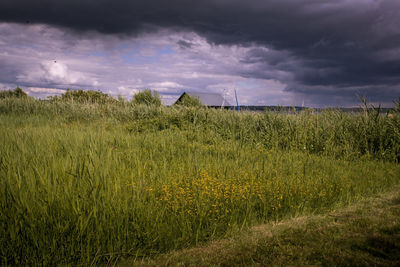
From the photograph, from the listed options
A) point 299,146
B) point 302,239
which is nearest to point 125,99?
point 299,146

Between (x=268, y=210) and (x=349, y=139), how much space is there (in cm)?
749

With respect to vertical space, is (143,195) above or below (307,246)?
above

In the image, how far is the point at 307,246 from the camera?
350 cm

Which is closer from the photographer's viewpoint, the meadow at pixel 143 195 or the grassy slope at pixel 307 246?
the grassy slope at pixel 307 246

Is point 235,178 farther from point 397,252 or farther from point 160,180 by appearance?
point 397,252

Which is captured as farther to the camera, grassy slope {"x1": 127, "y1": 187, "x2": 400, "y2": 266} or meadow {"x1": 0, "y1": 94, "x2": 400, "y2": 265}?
meadow {"x1": 0, "y1": 94, "x2": 400, "y2": 265}

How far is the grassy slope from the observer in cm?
314

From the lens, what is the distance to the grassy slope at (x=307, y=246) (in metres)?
3.14

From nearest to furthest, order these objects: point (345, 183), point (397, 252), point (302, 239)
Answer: point (397, 252) → point (302, 239) → point (345, 183)

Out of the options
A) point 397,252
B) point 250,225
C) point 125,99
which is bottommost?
point 250,225

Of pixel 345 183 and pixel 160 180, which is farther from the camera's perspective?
pixel 345 183

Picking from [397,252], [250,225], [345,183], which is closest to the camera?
[397,252]

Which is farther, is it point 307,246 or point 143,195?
point 143,195

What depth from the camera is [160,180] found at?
16.3 feet
